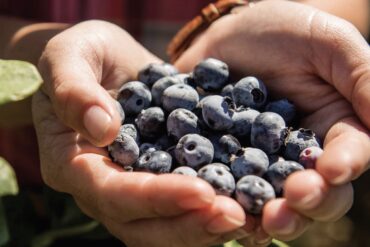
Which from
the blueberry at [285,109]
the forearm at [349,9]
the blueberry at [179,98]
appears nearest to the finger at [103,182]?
the blueberry at [179,98]

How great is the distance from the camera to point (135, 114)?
1.32m

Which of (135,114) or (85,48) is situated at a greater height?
(85,48)

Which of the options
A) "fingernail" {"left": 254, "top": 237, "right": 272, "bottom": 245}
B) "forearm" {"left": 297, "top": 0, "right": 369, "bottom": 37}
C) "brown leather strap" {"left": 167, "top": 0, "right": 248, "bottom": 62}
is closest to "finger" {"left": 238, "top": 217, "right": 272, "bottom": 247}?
"fingernail" {"left": 254, "top": 237, "right": 272, "bottom": 245}

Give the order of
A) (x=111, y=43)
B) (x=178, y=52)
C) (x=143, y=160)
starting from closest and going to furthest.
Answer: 1. (x=143, y=160)
2. (x=111, y=43)
3. (x=178, y=52)

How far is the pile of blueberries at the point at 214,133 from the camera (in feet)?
3.47

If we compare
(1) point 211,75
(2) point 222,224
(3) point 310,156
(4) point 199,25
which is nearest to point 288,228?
(2) point 222,224

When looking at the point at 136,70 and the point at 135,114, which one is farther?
Answer: the point at 136,70

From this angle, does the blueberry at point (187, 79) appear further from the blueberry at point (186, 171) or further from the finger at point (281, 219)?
the finger at point (281, 219)

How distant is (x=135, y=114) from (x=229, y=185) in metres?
0.40

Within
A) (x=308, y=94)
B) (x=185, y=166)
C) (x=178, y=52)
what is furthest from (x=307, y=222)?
(x=178, y=52)

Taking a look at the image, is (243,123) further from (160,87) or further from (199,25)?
(199,25)

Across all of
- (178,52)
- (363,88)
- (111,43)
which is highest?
(363,88)

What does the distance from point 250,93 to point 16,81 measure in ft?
2.40

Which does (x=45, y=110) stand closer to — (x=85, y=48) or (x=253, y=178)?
(x=85, y=48)
